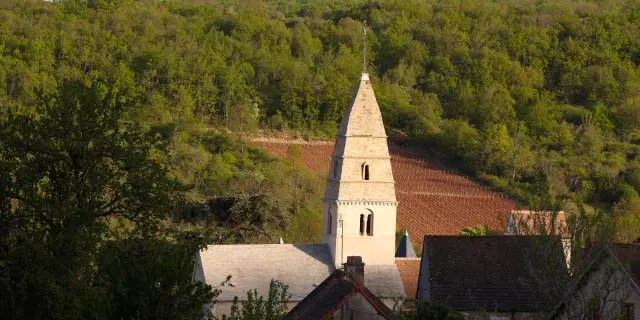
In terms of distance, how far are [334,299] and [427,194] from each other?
3729 centimetres

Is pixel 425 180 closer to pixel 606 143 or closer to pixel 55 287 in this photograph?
pixel 606 143

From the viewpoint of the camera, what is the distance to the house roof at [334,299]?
2939cm

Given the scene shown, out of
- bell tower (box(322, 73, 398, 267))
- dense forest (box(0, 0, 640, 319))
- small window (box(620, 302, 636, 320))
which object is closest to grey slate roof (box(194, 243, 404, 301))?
bell tower (box(322, 73, 398, 267))

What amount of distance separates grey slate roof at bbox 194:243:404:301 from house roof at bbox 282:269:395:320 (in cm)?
665

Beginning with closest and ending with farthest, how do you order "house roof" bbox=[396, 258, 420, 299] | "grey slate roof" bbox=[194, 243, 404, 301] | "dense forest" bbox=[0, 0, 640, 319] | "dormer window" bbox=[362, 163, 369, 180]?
"dense forest" bbox=[0, 0, 640, 319] < "grey slate roof" bbox=[194, 243, 404, 301] < "dormer window" bbox=[362, 163, 369, 180] < "house roof" bbox=[396, 258, 420, 299]

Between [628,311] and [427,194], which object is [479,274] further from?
[427,194]

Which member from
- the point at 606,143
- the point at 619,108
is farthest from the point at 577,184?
the point at 619,108

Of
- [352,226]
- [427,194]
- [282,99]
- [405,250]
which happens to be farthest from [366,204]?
[282,99]

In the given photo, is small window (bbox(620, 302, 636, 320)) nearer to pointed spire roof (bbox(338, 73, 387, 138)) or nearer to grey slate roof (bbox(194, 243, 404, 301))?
grey slate roof (bbox(194, 243, 404, 301))

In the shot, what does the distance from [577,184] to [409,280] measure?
1339 inches

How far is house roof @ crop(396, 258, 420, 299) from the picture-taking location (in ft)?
135

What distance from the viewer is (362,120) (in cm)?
4125

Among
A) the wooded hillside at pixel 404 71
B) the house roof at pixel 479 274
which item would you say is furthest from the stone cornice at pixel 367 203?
the wooded hillside at pixel 404 71

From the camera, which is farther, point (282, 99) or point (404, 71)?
point (404, 71)
